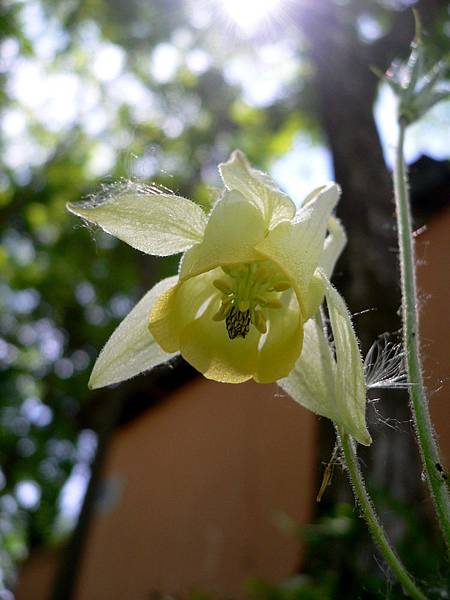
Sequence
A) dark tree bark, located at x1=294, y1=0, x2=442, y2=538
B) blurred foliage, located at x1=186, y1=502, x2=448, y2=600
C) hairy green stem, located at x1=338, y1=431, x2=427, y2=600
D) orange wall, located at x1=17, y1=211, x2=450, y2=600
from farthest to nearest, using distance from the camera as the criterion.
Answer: orange wall, located at x1=17, y1=211, x2=450, y2=600 < dark tree bark, located at x1=294, y1=0, x2=442, y2=538 < blurred foliage, located at x1=186, y1=502, x2=448, y2=600 < hairy green stem, located at x1=338, y1=431, x2=427, y2=600

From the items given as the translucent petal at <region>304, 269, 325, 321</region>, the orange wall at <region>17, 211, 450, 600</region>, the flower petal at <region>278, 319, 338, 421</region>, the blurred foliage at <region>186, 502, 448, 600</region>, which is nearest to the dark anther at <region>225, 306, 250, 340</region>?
the flower petal at <region>278, 319, 338, 421</region>

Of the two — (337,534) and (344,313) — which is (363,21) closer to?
(337,534)

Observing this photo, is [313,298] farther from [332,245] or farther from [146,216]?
[146,216]

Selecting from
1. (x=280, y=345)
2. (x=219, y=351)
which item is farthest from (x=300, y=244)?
(x=219, y=351)

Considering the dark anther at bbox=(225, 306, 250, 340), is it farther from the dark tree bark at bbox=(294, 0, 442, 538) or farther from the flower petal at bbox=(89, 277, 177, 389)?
the dark tree bark at bbox=(294, 0, 442, 538)

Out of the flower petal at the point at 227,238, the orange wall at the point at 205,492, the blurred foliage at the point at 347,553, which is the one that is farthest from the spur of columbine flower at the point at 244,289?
the orange wall at the point at 205,492
